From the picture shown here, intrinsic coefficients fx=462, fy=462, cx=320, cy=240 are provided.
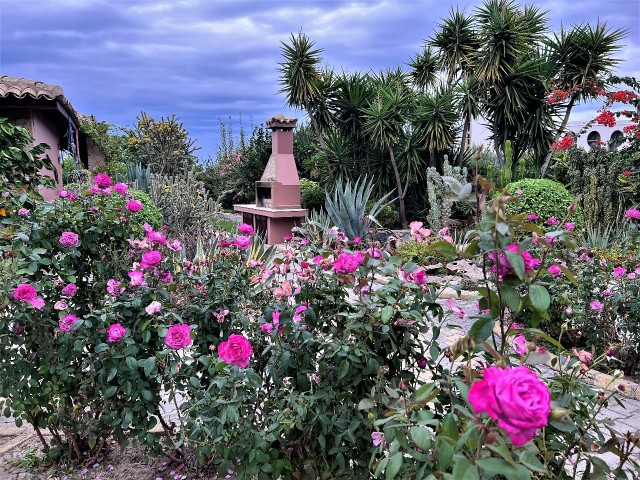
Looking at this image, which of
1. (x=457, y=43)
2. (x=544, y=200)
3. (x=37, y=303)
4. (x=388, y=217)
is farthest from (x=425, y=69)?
(x=37, y=303)

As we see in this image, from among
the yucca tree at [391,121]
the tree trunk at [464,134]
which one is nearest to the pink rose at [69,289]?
the yucca tree at [391,121]

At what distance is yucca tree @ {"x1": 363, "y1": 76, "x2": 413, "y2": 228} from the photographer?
10.2 m

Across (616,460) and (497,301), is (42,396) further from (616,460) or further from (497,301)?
(616,460)

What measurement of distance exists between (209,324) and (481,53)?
10398mm

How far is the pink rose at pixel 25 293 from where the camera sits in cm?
180

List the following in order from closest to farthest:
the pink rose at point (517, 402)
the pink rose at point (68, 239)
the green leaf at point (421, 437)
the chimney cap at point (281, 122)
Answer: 1. the pink rose at point (517, 402)
2. the green leaf at point (421, 437)
3. the pink rose at point (68, 239)
4. the chimney cap at point (281, 122)

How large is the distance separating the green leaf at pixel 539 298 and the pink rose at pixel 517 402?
0.31 m

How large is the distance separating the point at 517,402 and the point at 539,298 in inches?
16.1

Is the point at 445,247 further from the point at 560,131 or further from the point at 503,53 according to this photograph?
the point at 560,131

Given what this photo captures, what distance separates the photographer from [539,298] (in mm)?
Answer: 992

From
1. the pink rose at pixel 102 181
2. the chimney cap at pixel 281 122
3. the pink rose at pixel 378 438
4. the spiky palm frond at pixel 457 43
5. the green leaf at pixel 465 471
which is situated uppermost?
the spiky palm frond at pixel 457 43

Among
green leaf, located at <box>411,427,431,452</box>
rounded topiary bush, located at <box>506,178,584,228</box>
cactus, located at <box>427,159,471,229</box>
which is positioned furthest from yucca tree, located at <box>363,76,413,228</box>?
green leaf, located at <box>411,427,431,452</box>

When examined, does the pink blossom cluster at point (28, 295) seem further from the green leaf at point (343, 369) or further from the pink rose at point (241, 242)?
the green leaf at point (343, 369)

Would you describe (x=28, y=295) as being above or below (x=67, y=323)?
above
